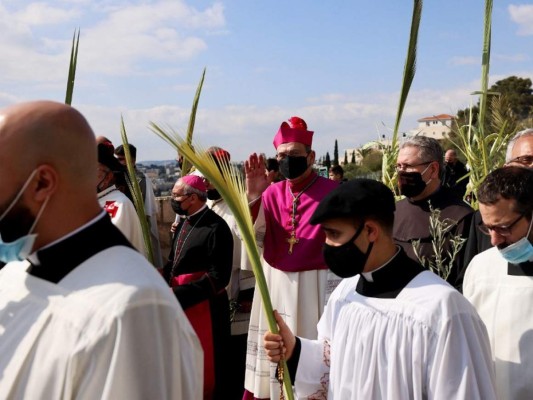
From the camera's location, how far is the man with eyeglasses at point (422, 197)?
13.8ft

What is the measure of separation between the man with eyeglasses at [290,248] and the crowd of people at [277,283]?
0.01 m

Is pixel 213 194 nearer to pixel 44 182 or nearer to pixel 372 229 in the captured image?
pixel 372 229

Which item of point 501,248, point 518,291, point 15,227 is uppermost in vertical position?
point 15,227

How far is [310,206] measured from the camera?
4.95 metres

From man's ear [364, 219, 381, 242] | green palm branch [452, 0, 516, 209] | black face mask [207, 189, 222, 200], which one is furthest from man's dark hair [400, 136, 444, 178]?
black face mask [207, 189, 222, 200]

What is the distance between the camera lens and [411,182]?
432 centimetres

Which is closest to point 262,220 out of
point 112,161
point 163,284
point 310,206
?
point 310,206

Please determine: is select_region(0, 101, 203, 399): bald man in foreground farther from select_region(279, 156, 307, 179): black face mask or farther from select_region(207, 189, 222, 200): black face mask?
select_region(207, 189, 222, 200): black face mask

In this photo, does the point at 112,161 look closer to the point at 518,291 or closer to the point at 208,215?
the point at 208,215

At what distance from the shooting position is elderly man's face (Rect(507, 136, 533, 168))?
4.07 meters

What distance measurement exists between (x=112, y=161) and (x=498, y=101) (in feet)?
11.2

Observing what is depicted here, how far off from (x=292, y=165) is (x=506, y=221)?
2271 millimetres

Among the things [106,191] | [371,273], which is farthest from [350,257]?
[106,191]

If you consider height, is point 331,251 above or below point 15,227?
below
